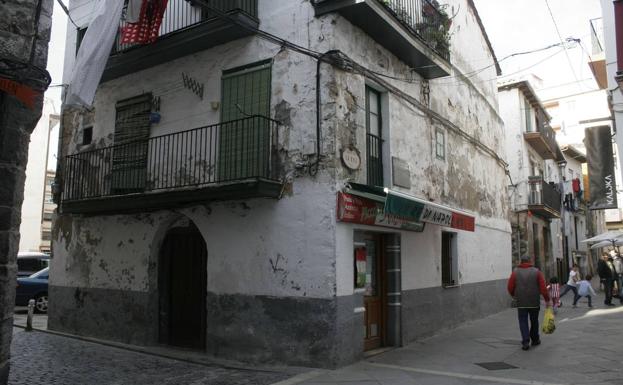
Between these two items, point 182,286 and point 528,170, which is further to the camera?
point 528,170

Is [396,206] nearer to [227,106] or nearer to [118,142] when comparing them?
[227,106]

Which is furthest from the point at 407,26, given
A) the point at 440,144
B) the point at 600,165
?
the point at 600,165

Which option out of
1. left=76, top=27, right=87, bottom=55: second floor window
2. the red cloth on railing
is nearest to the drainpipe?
left=76, top=27, right=87, bottom=55: second floor window

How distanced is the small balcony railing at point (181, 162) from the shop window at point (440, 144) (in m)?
4.85

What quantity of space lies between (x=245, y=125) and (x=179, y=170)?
1.78m

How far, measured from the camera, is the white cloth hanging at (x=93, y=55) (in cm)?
807

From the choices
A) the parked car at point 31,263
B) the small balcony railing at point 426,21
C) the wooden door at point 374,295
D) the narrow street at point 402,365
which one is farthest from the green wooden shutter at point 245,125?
the parked car at point 31,263

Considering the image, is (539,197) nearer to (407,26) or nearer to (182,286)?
(407,26)

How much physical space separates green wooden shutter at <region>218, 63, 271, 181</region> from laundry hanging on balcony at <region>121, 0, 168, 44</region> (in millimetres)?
1620

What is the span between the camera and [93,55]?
8.43 metres

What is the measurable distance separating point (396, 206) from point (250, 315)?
3.04 metres

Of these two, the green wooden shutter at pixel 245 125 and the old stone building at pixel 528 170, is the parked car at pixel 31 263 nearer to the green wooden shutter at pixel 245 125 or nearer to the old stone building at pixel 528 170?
the green wooden shutter at pixel 245 125

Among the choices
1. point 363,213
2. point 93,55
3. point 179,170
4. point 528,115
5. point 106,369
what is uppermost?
point 528,115

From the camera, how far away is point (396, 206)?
8.44m
